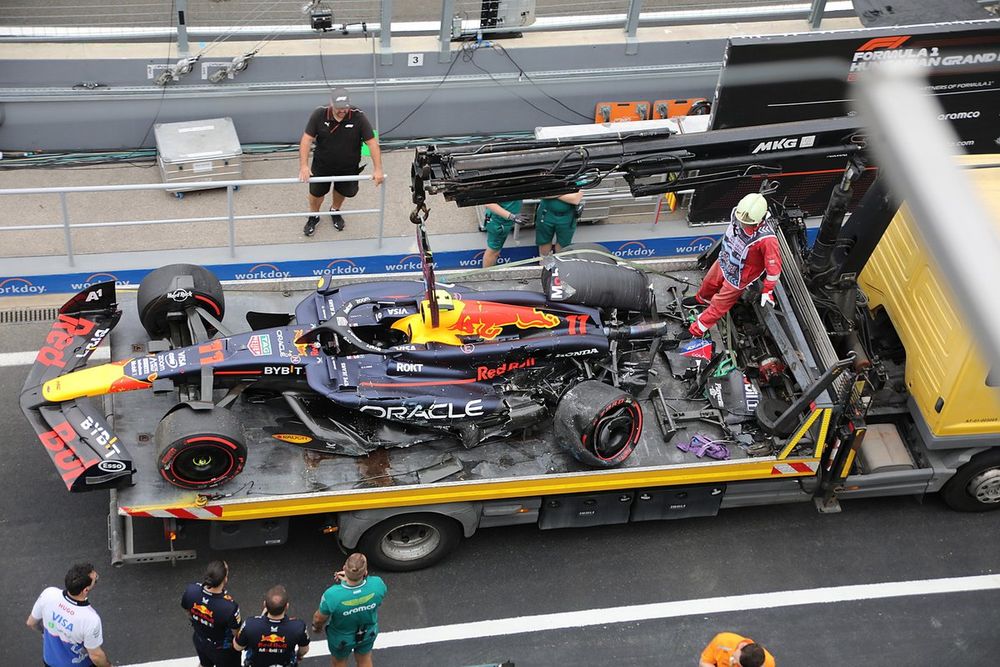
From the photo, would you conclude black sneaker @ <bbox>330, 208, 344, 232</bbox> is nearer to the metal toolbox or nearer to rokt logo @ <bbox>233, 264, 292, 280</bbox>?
rokt logo @ <bbox>233, 264, 292, 280</bbox>

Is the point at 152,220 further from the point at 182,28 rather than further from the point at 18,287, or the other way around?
the point at 182,28

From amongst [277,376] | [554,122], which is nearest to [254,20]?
[554,122]

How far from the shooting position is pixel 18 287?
11.0m

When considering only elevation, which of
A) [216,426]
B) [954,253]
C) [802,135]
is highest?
[954,253]

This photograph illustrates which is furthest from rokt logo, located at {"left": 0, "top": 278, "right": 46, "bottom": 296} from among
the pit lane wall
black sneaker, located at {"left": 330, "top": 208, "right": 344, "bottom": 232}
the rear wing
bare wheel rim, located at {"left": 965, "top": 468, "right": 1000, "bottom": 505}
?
bare wheel rim, located at {"left": 965, "top": 468, "right": 1000, "bottom": 505}

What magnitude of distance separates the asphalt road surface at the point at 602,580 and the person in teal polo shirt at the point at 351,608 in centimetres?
88

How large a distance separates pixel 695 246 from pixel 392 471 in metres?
5.33

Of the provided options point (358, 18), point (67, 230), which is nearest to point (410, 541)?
point (67, 230)

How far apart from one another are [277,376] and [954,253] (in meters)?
7.43

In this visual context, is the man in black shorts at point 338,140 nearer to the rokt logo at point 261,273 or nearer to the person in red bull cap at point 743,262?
the rokt logo at point 261,273

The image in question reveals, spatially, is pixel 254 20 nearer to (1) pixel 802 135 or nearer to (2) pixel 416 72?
(2) pixel 416 72

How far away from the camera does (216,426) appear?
787 cm

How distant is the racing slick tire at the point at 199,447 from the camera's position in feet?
25.5

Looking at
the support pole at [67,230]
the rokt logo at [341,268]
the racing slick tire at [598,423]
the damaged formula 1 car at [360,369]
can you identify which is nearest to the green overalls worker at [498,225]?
the rokt logo at [341,268]
